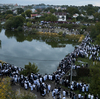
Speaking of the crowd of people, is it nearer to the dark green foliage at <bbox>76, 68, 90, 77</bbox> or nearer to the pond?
the dark green foliage at <bbox>76, 68, 90, 77</bbox>

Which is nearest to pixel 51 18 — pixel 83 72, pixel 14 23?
pixel 14 23

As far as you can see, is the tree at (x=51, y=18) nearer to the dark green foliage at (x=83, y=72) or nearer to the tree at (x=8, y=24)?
the tree at (x=8, y=24)

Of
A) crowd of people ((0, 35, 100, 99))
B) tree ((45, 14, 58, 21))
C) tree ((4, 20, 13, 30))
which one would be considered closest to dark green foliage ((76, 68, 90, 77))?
crowd of people ((0, 35, 100, 99))

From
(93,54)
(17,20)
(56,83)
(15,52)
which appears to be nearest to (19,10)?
(17,20)

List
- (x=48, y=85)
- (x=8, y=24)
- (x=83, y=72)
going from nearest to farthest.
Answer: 1. (x=48, y=85)
2. (x=83, y=72)
3. (x=8, y=24)

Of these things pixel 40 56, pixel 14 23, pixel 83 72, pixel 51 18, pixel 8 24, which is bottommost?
pixel 40 56

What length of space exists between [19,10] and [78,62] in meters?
53.0

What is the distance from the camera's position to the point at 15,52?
20.8m

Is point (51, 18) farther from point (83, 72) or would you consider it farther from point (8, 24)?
point (83, 72)

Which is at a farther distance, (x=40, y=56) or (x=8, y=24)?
(x=8, y=24)

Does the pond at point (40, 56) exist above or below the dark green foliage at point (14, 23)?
below

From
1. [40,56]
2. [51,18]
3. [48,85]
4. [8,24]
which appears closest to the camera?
[48,85]

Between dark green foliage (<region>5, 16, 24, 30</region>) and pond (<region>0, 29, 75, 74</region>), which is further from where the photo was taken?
dark green foliage (<region>5, 16, 24, 30</region>)

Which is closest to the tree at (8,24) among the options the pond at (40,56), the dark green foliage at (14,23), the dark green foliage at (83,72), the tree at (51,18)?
the dark green foliage at (14,23)
